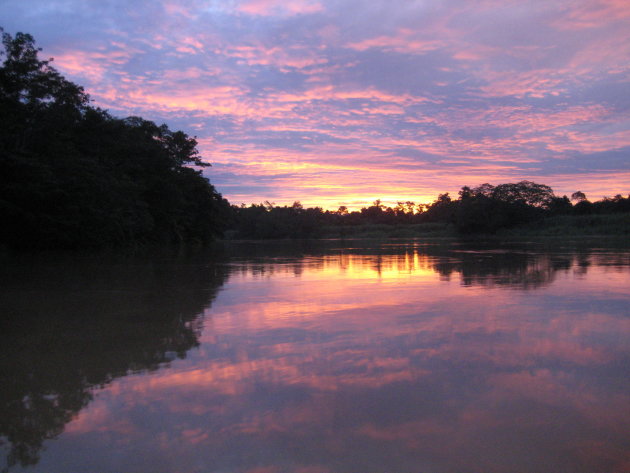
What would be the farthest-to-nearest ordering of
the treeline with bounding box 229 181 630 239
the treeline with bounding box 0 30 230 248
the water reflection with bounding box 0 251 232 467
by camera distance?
1. the treeline with bounding box 229 181 630 239
2. the treeline with bounding box 0 30 230 248
3. the water reflection with bounding box 0 251 232 467

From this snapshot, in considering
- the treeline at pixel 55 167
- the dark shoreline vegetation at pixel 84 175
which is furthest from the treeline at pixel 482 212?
the treeline at pixel 55 167

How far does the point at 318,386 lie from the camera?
397 cm

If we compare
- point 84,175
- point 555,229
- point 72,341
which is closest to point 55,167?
point 84,175

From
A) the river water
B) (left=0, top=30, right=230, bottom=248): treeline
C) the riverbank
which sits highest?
(left=0, top=30, right=230, bottom=248): treeline

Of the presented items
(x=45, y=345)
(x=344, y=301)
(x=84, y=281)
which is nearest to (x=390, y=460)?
(x=45, y=345)

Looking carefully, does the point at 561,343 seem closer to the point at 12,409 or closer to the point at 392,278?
the point at 12,409

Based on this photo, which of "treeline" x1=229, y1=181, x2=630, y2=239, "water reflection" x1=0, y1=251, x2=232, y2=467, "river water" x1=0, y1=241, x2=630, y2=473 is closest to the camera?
"river water" x1=0, y1=241, x2=630, y2=473

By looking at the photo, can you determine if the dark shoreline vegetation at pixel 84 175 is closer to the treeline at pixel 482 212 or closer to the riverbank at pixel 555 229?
the riverbank at pixel 555 229

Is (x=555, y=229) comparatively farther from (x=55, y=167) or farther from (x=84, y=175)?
(x=55, y=167)

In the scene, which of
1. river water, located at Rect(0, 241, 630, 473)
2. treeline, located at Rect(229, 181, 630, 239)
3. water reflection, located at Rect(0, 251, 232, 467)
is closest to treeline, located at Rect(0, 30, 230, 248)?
water reflection, located at Rect(0, 251, 232, 467)

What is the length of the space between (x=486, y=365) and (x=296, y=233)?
262 feet

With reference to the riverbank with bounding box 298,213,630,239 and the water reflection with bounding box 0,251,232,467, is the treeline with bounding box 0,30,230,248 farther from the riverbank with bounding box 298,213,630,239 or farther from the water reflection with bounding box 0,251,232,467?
the riverbank with bounding box 298,213,630,239

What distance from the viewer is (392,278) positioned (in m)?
11.9

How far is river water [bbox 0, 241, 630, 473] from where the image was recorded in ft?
9.45
